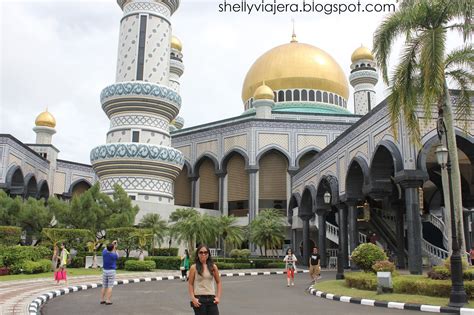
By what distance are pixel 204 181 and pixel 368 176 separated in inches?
933

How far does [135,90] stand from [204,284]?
3011 centimetres

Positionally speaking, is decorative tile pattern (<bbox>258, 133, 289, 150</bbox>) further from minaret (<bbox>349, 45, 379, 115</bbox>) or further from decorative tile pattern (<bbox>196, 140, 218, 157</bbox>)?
minaret (<bbox>349, 45, 379, 115</bbox>)

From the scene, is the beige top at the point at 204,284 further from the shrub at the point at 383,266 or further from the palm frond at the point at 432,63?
the shrub at the point at 383,266

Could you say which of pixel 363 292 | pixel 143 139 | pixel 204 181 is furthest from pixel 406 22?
pixel 204 181

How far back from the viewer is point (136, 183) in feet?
112

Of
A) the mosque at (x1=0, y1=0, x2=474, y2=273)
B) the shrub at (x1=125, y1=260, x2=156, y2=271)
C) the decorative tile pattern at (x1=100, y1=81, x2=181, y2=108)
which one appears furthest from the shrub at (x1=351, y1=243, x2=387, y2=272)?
the decorative tile pattern at (x1=100, y1=81, x2=181, y2=108)

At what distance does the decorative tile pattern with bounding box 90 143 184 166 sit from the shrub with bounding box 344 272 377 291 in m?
21.0

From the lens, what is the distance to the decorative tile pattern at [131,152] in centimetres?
3344

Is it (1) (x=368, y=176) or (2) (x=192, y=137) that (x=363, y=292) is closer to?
(1) (x=368, y=176)

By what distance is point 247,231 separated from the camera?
36.6 metres

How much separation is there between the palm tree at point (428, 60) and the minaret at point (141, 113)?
21715 mm

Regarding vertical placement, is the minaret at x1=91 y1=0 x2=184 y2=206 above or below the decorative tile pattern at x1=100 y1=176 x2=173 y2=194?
above

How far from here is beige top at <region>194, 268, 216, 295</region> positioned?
5938 millimetres

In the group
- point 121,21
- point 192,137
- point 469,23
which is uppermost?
point 121,21
